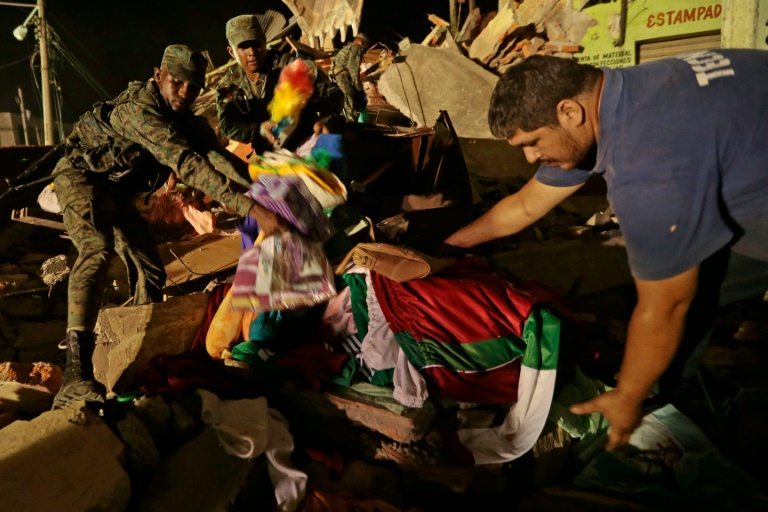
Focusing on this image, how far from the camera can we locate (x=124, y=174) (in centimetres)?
331

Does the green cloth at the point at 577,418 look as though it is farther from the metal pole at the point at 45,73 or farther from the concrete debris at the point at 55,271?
the metal pole at the point at 45,73

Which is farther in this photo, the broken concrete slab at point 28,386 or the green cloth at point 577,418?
the broken concrete slab at point 28,386

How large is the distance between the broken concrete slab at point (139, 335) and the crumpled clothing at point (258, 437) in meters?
1.01

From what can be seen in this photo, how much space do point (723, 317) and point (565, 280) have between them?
3.93 feet

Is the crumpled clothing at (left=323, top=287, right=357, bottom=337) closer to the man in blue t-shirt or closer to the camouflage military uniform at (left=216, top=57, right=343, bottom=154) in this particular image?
the man in blue t-shirt

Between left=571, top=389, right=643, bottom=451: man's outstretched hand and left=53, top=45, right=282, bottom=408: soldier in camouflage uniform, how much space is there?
1.65 meters

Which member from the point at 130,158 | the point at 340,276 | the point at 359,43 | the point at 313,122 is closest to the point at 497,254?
the point at 340,276

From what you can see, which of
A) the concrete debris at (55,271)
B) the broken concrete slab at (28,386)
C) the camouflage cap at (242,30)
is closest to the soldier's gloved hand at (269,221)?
the broken concrete slab at (28,386)

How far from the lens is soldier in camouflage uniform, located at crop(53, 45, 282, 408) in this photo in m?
2.76

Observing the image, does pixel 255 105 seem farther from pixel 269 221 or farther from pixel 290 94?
pixel 269 221

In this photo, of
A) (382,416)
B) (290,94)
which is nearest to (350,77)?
(290,94)

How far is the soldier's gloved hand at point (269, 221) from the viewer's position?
2404mm

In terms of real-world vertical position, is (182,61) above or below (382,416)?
above

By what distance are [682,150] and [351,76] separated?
23.1 feet
